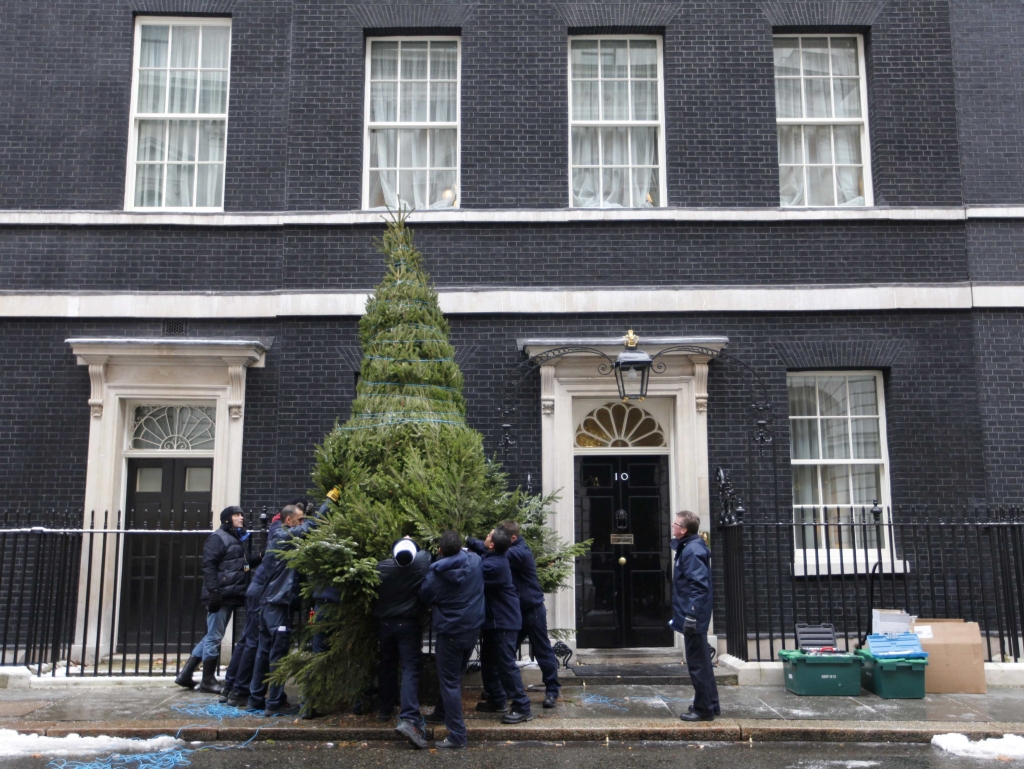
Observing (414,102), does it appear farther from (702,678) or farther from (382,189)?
(702,678)

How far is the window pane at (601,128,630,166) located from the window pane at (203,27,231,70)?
16.3 feet

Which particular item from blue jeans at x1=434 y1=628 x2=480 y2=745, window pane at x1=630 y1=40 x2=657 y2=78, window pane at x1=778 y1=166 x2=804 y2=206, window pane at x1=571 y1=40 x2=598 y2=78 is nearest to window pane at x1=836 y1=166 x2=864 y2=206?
window pane at x1=778 y1=166 x2=804 y2=206

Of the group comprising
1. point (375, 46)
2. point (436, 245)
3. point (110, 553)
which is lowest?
point (110, 553)

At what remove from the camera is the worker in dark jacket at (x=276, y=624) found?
27.1 feet

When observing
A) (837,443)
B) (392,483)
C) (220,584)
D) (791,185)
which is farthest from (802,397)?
(220,584)

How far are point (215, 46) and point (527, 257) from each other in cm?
494

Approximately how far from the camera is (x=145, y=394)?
11.2m

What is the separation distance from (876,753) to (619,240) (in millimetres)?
6379

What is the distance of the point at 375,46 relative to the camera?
476 inches

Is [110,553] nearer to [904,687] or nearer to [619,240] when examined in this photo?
[619,240]

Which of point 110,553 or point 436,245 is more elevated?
point 436,245

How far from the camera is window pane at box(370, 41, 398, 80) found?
12.0 m

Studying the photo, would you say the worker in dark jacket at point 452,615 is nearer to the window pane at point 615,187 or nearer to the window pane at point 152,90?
the window pane at point 615,187

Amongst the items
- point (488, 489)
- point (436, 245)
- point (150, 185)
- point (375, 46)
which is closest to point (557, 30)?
point (375, 46)
